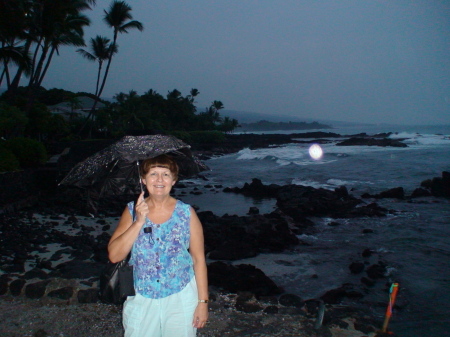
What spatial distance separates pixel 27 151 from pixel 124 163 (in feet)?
41.1

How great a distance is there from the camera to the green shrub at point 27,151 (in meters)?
13.6

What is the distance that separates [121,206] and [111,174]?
11.1 metres

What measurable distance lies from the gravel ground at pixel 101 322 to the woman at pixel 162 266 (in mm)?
2228

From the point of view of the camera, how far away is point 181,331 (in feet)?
7.48

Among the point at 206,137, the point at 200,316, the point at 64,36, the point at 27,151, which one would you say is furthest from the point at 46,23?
the point at 206,137

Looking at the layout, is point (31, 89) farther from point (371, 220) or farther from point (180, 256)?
point (180, 256)

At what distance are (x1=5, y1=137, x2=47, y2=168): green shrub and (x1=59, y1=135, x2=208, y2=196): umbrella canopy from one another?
12215 mm

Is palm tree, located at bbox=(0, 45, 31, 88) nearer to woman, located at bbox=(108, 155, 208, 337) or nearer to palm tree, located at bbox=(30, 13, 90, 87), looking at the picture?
palm tree, located at bbox=(30, 13, 90, 87)

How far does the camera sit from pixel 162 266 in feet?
7.50

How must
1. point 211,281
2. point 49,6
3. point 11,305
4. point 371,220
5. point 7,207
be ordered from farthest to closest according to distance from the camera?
point 49,6 → point 371,220 → point 7,207 → point 211,281 → point 11,305

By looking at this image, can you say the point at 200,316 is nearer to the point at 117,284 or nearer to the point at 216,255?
the point at 117,284

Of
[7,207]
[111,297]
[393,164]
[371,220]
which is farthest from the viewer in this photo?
[393,164]

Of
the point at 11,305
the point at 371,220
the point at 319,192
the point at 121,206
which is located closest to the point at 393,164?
the point at 319,192

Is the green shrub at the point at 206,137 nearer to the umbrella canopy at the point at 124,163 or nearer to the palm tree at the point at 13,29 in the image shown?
the palm tree at the point at 13,29
